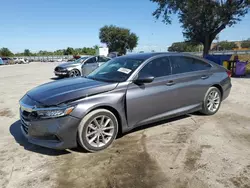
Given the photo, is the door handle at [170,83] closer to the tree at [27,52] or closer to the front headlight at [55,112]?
the front headlight at [55,112]

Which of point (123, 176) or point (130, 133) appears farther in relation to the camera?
point (130, 133)

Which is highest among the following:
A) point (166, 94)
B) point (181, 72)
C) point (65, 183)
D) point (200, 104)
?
point (181, 72)

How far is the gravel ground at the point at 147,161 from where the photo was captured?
2713 mm

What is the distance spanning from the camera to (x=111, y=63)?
481 cm

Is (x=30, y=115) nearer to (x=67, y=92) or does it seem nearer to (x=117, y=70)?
(x=67, y=92)

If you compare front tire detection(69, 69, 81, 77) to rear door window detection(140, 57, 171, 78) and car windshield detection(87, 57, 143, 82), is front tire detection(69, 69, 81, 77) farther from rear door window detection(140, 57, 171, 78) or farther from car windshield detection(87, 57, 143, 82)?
rear door window detection(140, 57, 171, 78)

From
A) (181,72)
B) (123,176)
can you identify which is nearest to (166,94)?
(181,72)

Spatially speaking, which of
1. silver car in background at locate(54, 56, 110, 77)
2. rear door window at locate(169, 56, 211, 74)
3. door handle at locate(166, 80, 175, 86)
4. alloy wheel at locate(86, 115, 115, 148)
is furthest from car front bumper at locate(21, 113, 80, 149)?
silver car in background at locate(54, 56, 110, 77)

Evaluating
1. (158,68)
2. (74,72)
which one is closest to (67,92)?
(158,68)

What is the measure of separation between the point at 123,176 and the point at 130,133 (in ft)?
4.85

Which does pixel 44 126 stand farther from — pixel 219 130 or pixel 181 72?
pixel 219 130

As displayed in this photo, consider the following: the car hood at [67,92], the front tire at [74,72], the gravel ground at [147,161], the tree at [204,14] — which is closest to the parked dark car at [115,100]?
the car hood at [67,92]

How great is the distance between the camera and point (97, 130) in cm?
349

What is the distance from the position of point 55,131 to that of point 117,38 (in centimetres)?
6896
